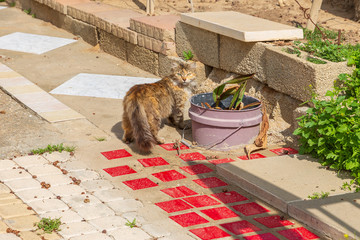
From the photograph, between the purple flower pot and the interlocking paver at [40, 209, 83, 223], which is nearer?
the interlocking paver at [40, 209, 83, 223]

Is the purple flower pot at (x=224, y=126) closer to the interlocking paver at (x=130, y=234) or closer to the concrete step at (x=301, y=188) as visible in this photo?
the concrete step at (x=301, y=188)

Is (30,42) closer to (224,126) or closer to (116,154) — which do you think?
(116,154)

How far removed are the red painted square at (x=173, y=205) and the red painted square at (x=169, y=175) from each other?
0.53 m

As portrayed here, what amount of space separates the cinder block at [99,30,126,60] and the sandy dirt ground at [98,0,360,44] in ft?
3.47

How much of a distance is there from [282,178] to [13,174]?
9.25ft

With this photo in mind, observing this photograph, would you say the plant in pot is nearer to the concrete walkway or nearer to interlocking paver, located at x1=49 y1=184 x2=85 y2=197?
the concrete walkway

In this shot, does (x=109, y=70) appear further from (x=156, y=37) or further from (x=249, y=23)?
(x=249, y=23)

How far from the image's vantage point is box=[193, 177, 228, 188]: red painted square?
6172 mm

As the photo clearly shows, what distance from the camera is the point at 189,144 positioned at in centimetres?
727

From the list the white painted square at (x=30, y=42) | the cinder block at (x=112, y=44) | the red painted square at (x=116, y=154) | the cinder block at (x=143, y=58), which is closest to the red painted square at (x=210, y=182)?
the red painted square at (x=116, y=154)

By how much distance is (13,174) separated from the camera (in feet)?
20.4

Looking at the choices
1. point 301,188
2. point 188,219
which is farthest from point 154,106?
point 301,188

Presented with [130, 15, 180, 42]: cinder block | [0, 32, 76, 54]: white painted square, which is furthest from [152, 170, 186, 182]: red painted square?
[0, 32, 76, 54]: white painted square

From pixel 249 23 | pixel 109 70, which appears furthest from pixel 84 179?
pixel 109 70
